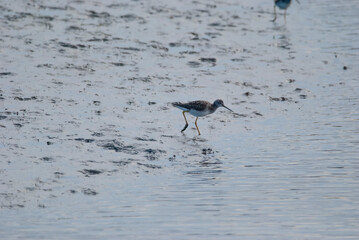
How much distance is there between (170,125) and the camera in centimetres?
1474

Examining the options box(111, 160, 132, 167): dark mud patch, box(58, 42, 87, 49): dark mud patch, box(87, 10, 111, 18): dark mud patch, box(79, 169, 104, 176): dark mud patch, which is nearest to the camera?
box(79, 169, 104, 176): dark mud patch

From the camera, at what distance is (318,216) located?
389 inches

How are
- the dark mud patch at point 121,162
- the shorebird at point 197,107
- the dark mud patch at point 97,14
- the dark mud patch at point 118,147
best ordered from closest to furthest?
1. the dark mud patch at point 121,162
2. the dark mud patch at point 118,147
3. the shorebird at point 197,107
4. the dark mud patch at point 97,14

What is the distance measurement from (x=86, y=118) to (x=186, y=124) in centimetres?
207

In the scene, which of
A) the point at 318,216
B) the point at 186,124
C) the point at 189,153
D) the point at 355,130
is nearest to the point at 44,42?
the point at 186,124

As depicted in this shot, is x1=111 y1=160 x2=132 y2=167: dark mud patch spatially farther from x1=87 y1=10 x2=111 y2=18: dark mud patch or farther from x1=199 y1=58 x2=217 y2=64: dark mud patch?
x1=87 y1=10 x2=111 y2=18: dark mud patch

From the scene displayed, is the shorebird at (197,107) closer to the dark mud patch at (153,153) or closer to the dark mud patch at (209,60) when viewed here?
the dark mud patch at (153,153)

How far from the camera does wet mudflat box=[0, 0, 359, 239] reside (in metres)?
9.88

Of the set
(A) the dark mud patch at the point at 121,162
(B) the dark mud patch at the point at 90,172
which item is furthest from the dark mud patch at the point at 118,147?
(B) the dark mud patch at the point at 90,172

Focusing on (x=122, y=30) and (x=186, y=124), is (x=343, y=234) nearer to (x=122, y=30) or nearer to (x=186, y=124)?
(x=186, y=124)

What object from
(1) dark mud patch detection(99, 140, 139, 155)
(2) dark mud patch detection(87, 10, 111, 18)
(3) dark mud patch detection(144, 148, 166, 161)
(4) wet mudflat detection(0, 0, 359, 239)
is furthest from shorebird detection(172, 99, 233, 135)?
(2) dark mud patch detection(87, 10, 111, 18)

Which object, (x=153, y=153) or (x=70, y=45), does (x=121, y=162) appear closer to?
(x=153, y=153)

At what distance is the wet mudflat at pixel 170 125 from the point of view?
9.88 meters

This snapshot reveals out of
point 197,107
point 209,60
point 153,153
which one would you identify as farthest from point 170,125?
point 209,60
